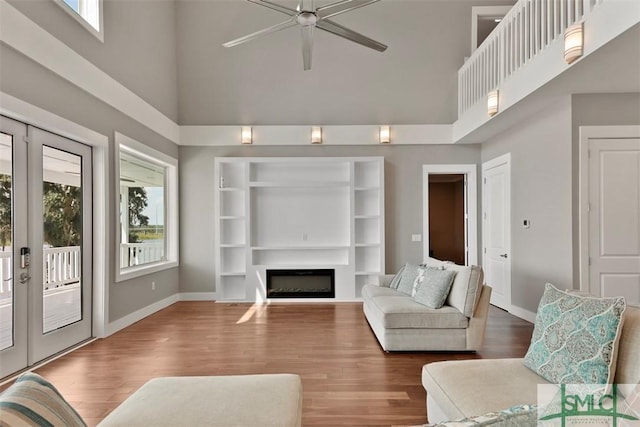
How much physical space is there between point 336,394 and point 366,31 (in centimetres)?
568

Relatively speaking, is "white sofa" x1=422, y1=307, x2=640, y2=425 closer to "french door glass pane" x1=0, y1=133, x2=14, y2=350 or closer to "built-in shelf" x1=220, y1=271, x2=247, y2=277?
"french door glass pane" x1=0, y1=133, x2=14, y2=350

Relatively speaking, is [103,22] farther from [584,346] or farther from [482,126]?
[584,346]

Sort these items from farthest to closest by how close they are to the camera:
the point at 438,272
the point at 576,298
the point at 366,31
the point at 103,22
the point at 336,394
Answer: the point at 366,31
the point at 103,22
the point at 438,272
the point at 336,394
the point at 576,298

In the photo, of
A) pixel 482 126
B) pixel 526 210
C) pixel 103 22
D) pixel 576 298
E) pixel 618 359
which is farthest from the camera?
pixel 482 126

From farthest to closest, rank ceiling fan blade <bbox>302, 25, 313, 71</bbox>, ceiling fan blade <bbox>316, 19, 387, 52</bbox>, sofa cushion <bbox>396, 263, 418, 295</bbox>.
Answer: sofa cushion <bbox>396, 263, 418, 295</bbox> → ceiling fan blade <bbox>302, 25, 313, 71</bbox> → ceiling fan blade <bbox>316, 19, 387, 52</bbox>

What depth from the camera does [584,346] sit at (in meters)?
1.66

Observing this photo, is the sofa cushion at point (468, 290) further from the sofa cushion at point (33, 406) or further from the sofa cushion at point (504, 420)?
the sofa cushion at point (33, 406)

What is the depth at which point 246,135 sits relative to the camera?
6035 mm

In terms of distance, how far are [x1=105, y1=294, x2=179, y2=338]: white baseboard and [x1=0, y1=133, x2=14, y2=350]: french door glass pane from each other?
4.09 ft

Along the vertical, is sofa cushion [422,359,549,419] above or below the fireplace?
above

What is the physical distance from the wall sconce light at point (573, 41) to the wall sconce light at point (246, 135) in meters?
4.45

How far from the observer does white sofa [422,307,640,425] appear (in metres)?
1.60

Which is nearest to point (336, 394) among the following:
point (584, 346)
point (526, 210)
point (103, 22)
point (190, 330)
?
point (584, 346)

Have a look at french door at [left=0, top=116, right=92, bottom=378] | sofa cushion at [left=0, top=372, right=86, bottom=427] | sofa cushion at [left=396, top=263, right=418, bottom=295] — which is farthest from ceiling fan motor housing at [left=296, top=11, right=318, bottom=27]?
sofa cushion at [left=0, top=372, right=86, bottom=427]
